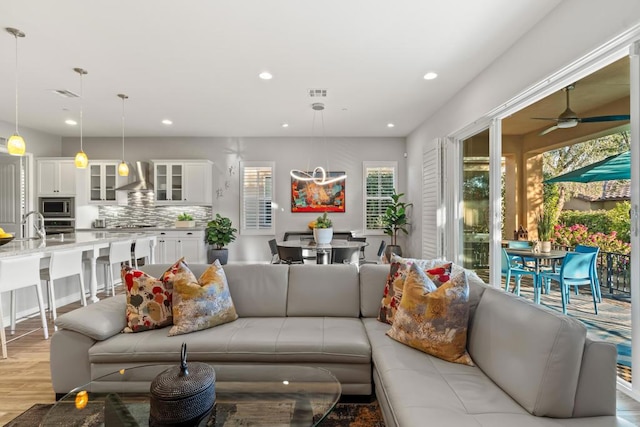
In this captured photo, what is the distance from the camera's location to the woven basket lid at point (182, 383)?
133cm

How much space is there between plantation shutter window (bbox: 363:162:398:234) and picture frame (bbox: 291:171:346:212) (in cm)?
52

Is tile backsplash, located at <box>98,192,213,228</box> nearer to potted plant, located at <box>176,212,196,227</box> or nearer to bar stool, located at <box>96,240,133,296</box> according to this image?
potted plant, located at <box>176,212,196,227</box>

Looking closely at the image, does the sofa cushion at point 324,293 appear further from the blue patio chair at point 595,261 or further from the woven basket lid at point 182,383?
the blue patio chair at point 595,261

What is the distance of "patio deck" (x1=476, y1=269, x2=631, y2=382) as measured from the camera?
2.92m

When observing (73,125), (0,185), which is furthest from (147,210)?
(0,185)

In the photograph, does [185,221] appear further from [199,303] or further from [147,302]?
[199,303]

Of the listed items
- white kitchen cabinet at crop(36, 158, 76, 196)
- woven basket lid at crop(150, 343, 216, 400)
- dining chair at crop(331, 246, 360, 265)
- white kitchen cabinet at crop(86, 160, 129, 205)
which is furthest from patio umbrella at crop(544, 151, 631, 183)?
white kitchen cabinet at crop(36, 158, 76, 196)

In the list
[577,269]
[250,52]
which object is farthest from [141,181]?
[577,269]

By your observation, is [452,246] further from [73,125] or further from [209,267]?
[73,125]

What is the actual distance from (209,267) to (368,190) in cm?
538

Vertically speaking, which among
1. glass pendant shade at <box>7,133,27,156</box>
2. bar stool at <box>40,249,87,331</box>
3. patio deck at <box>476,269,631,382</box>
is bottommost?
patio deck at <box>476,269,631,382</box>

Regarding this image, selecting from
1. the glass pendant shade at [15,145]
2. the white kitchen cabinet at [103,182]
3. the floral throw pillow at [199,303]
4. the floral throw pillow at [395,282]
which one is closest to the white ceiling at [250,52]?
the glass pendant shade at [15,145]

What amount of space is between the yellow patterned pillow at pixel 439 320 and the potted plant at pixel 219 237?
18.3 feet

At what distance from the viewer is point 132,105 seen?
209 inches
